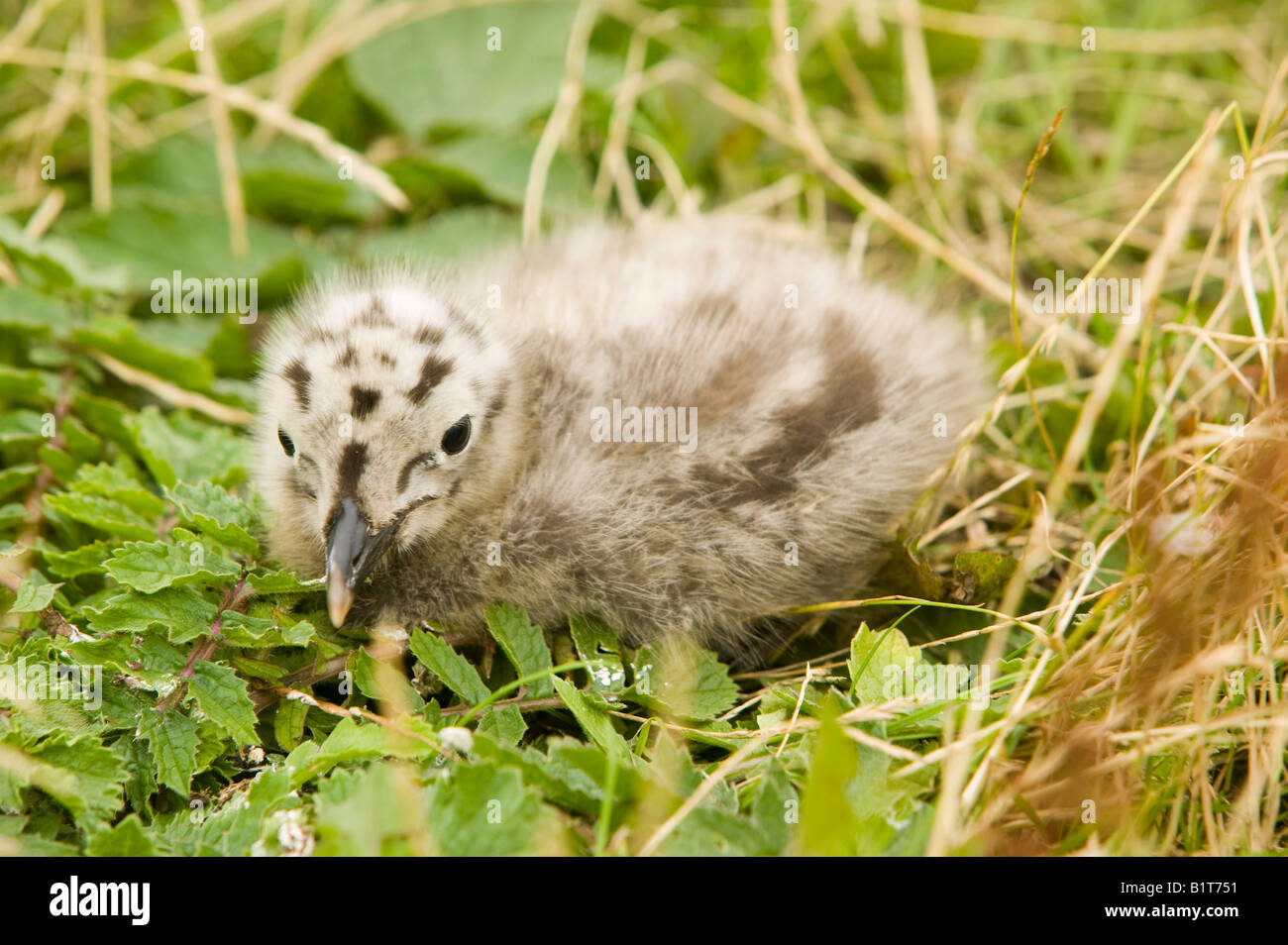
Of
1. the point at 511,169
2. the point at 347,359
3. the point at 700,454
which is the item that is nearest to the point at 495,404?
the point at 347,359

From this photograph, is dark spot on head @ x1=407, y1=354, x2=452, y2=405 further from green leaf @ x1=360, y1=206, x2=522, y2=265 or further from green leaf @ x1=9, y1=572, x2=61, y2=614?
green leaf @ x1=360, y1=206, x2=522, y2=265

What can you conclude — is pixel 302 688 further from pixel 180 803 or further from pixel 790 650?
pixel 790 650

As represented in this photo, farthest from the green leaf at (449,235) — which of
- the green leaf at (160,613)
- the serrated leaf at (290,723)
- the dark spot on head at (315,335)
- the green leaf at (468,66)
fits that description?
the serrated leaf at (290,723)

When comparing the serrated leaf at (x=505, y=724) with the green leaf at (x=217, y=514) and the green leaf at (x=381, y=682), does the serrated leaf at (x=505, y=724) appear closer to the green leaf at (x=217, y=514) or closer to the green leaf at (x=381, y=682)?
the green leaf at (x=381, y=682)

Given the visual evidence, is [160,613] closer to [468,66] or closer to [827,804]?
[827,804]

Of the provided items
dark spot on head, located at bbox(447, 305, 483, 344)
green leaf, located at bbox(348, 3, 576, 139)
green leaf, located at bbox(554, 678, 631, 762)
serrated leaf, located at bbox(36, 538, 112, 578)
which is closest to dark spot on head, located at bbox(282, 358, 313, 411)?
dark spot on head, located at bbox(447, 305, 483, 344)
